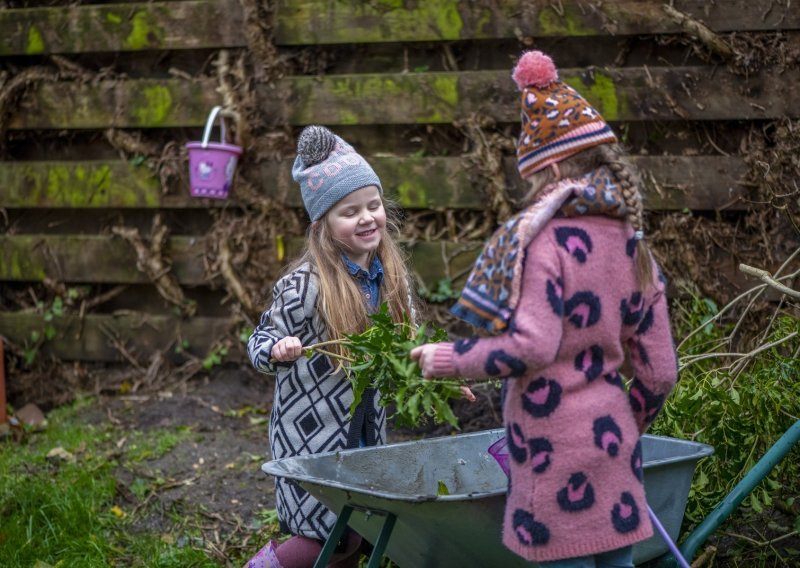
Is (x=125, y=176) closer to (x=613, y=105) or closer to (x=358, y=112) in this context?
(x=358, y=112)

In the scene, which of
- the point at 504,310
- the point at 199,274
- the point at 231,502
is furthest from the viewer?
the point at 199,274

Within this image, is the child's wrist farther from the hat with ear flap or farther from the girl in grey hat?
the girl in grey hat

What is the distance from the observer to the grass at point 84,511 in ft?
12.4

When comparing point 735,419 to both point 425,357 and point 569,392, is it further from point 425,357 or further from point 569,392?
point 425,357

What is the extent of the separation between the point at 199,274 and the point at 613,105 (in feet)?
7.72

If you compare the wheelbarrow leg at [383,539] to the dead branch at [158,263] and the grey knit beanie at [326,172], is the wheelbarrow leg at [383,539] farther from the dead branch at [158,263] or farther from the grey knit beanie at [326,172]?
the dead branch at [158,263]

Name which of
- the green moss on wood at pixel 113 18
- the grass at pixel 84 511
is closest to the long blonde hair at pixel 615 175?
the grass at pixel 84 511

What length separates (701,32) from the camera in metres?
4.46

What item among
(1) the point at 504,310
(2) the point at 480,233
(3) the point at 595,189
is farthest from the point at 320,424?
(2) the point at 480,233

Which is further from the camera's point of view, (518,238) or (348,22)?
(348,22)

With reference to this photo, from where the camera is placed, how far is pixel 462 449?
10.2 ft

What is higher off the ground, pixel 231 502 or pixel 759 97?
pixel 759 97

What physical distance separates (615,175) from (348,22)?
2.96 meters

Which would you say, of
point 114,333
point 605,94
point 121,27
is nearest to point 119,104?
point 121,27
